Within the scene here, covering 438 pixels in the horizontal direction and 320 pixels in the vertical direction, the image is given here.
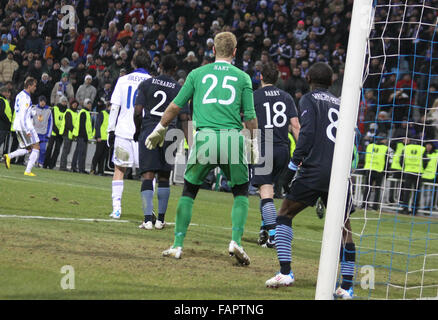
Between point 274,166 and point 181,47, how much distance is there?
51.0 ft

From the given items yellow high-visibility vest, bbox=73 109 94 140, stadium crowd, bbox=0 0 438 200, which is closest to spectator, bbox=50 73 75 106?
stadium crowd, bbox=0 0 438 200

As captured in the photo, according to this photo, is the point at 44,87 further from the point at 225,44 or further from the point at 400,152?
the point at 225,44

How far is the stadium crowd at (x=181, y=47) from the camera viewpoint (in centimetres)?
2155

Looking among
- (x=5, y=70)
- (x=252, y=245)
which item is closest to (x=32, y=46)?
(x=5, y=70)

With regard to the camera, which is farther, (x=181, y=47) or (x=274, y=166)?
(x=181, y=47)

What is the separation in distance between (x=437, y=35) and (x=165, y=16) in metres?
9.97

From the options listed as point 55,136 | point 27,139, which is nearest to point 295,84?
point 55,136

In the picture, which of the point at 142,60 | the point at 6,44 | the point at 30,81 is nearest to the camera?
the point at 142,60

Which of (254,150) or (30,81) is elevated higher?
(30,81)

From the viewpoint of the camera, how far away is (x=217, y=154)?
6.70 m

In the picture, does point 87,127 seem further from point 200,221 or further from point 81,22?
point 200,221

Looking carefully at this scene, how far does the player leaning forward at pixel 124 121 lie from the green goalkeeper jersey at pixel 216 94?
3307 mm

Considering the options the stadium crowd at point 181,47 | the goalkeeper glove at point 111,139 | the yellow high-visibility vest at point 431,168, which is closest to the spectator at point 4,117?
the stadium crowd at point 181,47

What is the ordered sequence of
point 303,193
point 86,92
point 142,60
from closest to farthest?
1. point 303,193
2. point 142,60
3. point 86,92
